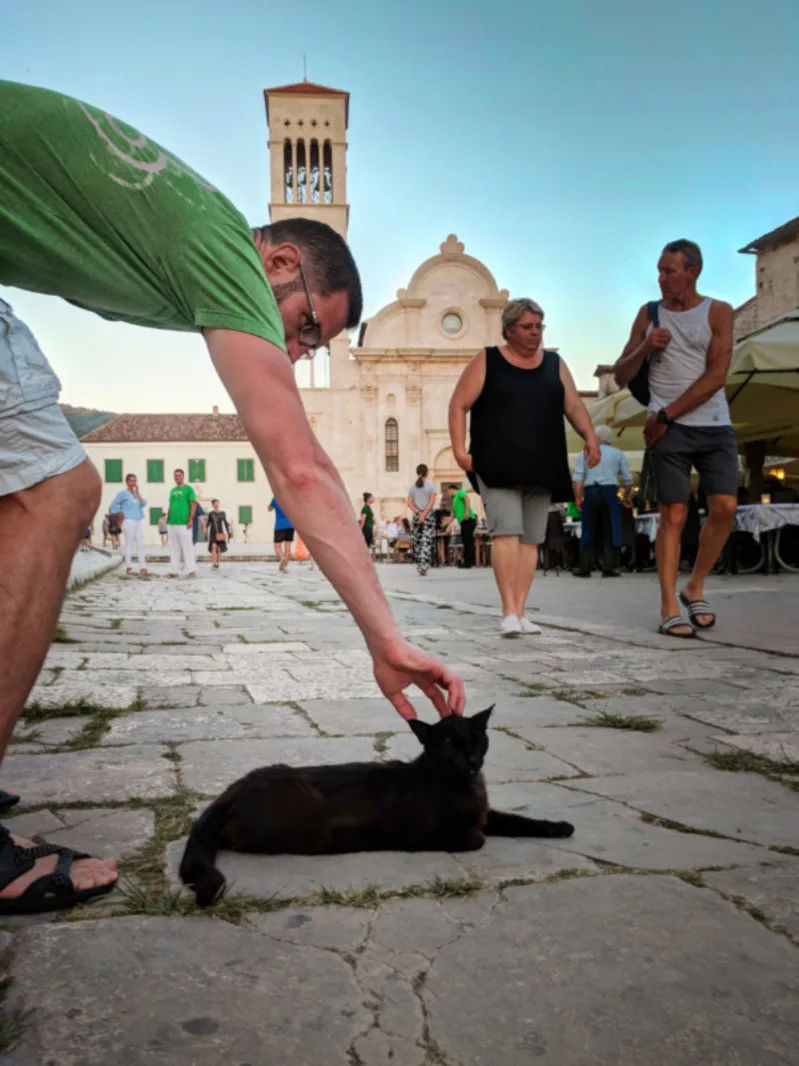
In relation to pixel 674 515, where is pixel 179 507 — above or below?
above

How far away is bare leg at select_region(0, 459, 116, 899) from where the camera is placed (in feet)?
4.63

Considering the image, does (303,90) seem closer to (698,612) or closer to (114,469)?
(114,469)

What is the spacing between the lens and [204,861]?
4.79ft

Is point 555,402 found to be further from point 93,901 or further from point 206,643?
point 93,901

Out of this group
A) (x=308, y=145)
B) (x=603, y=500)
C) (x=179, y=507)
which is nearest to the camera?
(x=603, y=500)

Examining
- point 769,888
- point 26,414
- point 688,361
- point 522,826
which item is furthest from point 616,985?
point 688,361

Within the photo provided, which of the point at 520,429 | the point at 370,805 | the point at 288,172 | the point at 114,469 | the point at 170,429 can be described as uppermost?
the point at 288,172

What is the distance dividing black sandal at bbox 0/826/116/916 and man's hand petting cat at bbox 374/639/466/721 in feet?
1.79

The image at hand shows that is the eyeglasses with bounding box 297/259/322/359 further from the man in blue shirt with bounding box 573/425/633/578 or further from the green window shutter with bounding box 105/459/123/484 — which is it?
the green window shutter with bounding box 105/459/123/484

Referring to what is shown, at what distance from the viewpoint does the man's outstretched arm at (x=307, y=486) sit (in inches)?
53.4

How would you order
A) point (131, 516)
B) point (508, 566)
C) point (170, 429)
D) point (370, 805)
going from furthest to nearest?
1. point (170, 429)
2. point (131, 516)
3. point (508, 566)
4. point (370, 805)

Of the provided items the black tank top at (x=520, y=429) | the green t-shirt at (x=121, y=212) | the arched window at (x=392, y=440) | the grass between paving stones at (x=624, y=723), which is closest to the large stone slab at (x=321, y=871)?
the green t-shirt at (x=121, y=212)

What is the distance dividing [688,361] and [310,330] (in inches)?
147

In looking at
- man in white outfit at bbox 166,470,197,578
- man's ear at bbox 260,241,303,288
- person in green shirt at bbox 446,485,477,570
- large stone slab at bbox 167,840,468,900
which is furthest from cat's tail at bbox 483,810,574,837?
person in green shirt at bbox 446,485,477,570
